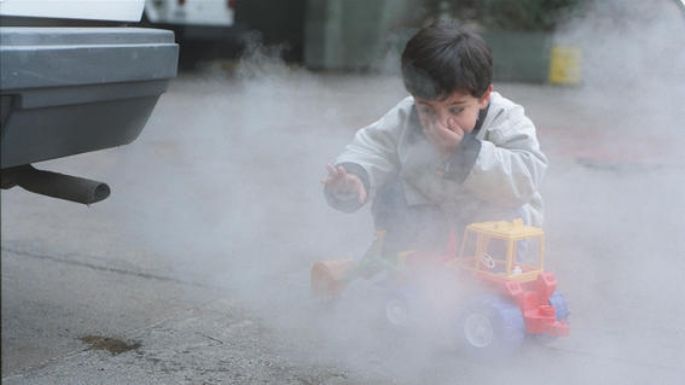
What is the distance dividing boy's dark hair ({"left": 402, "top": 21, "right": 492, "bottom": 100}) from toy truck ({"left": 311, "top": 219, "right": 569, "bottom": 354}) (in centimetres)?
36

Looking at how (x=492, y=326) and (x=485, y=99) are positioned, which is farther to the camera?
(x=485, y=99)

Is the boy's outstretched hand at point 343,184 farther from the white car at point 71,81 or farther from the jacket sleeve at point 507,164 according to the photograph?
the white car at point 71,81

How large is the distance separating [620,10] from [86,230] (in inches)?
86.2

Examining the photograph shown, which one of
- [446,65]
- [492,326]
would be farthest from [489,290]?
[446,65]

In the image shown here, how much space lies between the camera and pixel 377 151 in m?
2.64

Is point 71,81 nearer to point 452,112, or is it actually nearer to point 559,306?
point 452,112

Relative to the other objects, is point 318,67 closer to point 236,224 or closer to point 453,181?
point 236,224

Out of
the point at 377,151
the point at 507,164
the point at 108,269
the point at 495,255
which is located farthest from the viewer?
the point at 108,269

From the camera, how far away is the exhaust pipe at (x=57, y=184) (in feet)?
7.20

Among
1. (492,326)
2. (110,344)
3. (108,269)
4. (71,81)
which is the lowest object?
(108,269)

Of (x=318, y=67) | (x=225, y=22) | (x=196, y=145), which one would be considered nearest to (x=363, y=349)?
(x=196, y=145)

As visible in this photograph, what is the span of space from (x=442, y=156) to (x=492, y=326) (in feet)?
1.50

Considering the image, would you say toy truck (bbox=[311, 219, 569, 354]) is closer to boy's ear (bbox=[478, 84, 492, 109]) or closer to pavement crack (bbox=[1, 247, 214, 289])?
boy's ear (bbox=[478, 84, 492, 109])

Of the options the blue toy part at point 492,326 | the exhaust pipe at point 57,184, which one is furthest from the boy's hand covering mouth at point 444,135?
the exhaust pipe at point 57,184
